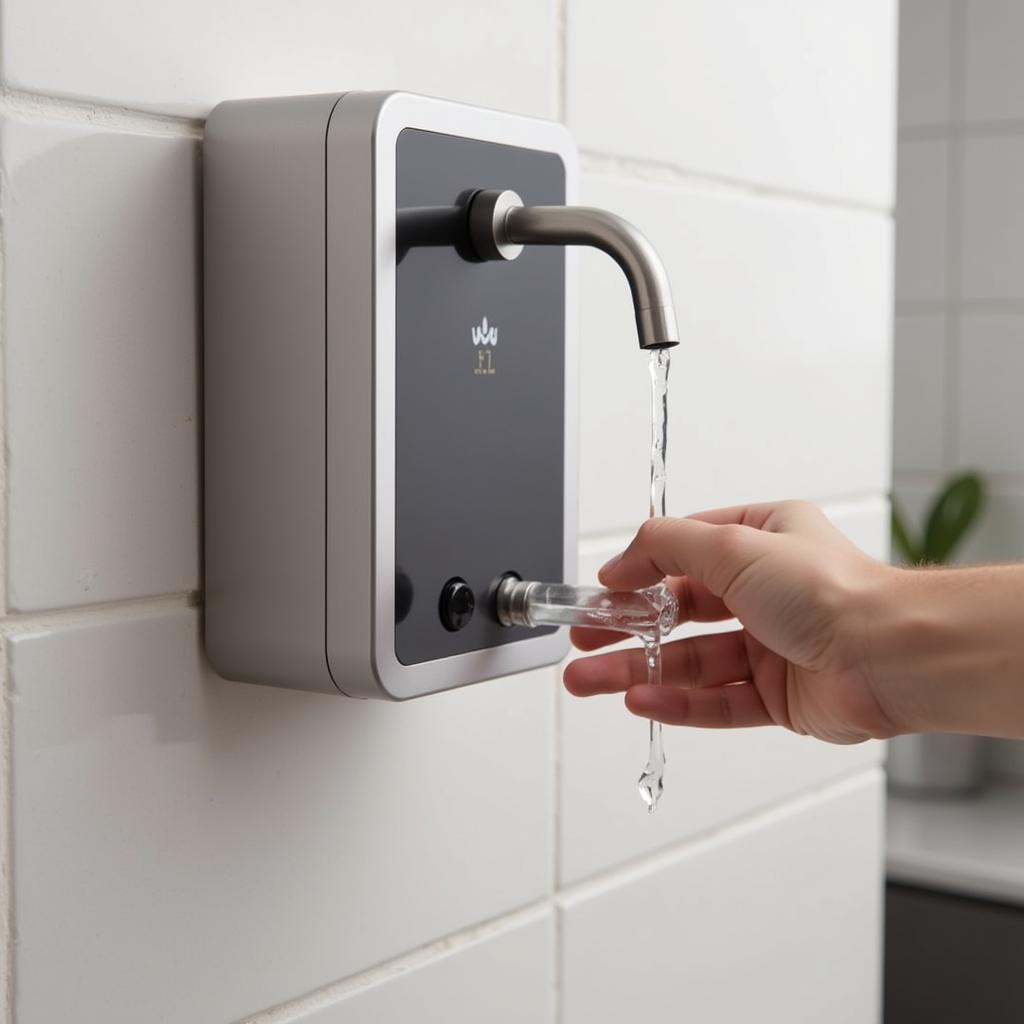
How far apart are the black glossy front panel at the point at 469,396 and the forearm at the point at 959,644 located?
160 millimetres

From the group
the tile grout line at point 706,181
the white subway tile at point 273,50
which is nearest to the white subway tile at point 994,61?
the tile grout line at point 706,181

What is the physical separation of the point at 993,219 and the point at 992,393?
26cm

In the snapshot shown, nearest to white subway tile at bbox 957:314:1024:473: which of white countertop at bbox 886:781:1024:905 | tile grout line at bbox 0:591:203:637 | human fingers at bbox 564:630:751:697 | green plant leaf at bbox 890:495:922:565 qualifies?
green plant leaf at bbox 890:495:922:565

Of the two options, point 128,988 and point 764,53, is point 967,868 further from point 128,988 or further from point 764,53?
point 128,988

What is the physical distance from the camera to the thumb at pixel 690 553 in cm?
64

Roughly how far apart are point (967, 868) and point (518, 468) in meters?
1.25

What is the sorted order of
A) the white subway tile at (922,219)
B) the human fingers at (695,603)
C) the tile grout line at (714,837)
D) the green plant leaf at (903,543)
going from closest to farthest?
the human fingers at (695,603) → the tile grout line at (714,837) → the green plant leaf at (903,543) → the white subway tile at (922,219)

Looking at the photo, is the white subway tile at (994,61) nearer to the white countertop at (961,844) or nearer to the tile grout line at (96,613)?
the white countertop at (961,844)

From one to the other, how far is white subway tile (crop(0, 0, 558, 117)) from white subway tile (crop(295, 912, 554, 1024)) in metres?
0.43

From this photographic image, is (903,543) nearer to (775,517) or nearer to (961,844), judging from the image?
(961,844)

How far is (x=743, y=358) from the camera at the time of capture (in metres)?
0.97

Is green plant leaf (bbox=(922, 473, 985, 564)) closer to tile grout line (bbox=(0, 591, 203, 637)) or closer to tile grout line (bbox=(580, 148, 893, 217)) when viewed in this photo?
tile grout line (bbox=(580, 148, 893, 217))

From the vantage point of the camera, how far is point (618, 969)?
2.93 ft

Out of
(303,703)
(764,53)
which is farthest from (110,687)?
(764,53)
